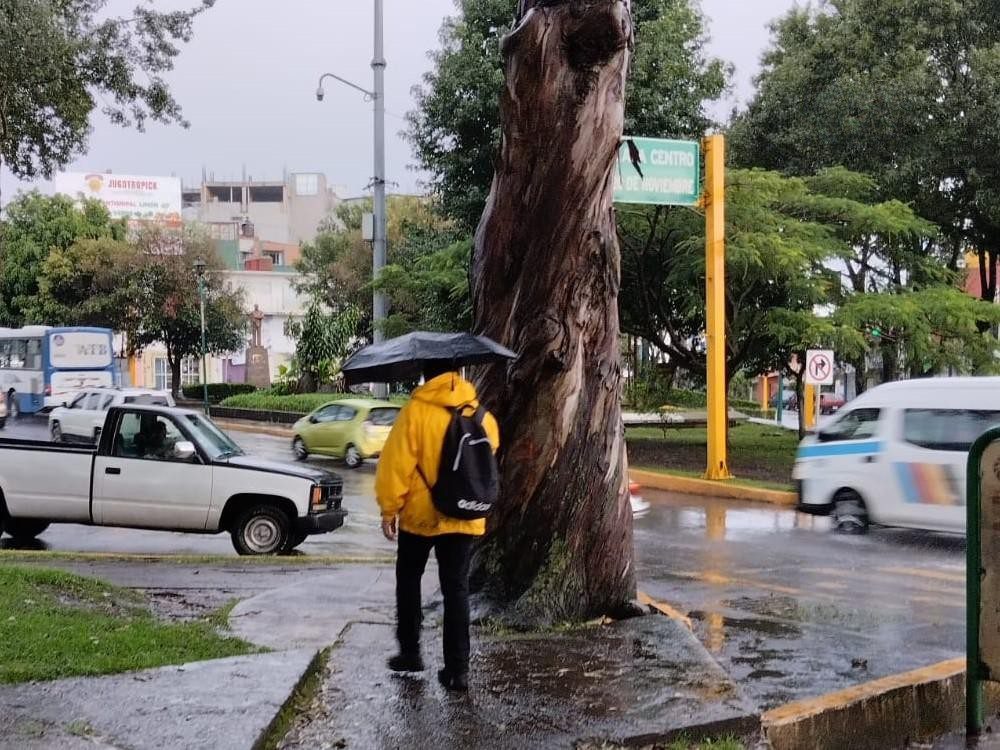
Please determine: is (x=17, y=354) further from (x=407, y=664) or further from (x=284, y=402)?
(x=407, y=664)

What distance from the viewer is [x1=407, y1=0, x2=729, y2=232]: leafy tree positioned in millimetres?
24328

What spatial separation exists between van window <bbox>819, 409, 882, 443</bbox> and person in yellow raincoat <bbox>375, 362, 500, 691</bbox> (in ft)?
31.7

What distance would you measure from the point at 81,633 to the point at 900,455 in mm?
9913

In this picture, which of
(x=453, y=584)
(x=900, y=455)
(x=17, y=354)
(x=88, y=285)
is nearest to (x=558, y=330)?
(x=453, y=584)

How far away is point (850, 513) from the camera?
13.7 m

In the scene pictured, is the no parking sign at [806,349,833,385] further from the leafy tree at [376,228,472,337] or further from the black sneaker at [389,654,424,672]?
the black sneaker at [389,654,424,672]

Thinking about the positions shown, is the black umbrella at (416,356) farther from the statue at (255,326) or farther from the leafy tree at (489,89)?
the statue at (255,326)

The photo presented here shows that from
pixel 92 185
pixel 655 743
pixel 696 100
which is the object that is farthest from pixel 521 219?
pixel 92 185

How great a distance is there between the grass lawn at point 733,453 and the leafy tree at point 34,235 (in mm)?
30714

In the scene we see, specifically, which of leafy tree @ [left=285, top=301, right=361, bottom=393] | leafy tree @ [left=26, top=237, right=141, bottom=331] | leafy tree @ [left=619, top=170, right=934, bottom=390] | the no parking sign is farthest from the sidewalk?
leafy tree @ [left=26, top=237, right=141, bottom=331]

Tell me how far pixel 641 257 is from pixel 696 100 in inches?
205

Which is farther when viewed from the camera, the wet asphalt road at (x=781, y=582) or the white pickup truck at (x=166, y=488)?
the white pickup truck at (x=166, y=488)

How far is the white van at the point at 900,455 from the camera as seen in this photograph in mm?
12359

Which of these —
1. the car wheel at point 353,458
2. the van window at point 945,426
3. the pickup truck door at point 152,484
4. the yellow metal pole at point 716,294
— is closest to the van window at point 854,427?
the van window at point 945,426
